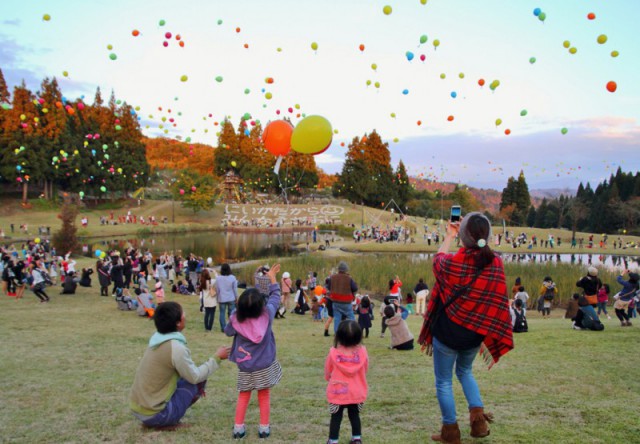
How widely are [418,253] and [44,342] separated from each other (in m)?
30.3

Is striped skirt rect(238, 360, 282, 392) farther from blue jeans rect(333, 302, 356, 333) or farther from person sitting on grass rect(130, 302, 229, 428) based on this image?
blue jeans rect(333, 302, 356, 333)

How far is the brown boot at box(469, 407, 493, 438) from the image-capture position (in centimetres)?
366

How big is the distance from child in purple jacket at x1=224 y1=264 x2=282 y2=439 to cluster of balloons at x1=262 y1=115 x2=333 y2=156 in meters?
8.04

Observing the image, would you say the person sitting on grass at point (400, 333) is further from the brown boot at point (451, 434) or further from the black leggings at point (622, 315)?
the black leggings at point (622, 315)

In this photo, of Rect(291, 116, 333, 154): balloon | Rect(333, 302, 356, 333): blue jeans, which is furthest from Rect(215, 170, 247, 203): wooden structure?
Rect(333, 302, 356, 333): blue jeans

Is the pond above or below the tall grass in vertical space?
below

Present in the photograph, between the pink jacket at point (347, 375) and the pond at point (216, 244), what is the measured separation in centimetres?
2667

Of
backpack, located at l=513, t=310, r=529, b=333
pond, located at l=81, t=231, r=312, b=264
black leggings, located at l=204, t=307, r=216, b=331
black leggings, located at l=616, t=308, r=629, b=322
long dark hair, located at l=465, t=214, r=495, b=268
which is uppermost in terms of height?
long dark hair, located at l=465, t=214, r=495, b=268

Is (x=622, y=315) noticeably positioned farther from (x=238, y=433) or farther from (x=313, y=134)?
(x=238, y=433)

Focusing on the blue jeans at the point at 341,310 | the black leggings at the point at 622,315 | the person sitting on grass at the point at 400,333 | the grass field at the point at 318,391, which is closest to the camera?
the grass field at the point at 318,391

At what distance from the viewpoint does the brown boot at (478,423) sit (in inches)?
144

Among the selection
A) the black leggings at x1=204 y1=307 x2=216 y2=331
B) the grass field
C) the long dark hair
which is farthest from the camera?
the black leggings at x1=204 y1=307 x2=216 y2=331

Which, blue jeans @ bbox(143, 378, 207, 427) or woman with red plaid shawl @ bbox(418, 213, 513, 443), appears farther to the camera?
blue jeans @ bbox(143, 378, 207, 427)

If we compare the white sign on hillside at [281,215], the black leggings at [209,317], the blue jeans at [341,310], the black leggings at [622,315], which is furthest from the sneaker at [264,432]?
the white sign on hillside at [281,215]
